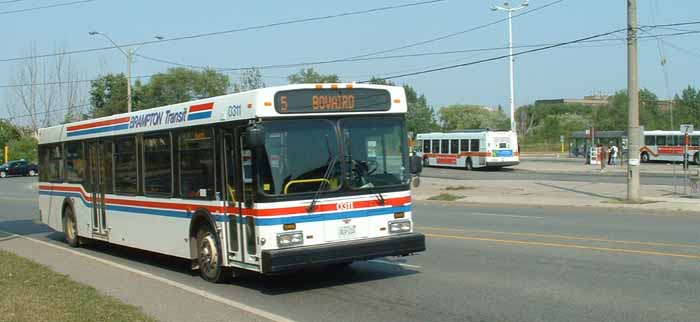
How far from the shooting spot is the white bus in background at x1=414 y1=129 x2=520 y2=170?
5128cm

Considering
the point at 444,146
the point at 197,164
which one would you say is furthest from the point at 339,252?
the point at 444,146

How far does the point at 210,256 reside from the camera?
420 inches

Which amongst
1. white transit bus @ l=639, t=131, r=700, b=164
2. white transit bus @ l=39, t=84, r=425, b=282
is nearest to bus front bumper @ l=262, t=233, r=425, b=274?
white transit bus @ l=39, t=84, r=425, b=282

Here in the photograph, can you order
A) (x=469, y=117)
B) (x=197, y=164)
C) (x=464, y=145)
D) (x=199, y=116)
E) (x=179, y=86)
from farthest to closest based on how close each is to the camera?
(x=469, y=117)
(x=179, y=86)
(x=464, y=145)
(x=197, y=164)
(x=199, y=116)

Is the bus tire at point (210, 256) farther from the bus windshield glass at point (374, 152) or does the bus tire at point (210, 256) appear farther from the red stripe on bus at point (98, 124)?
the red stripe on bus at point (98, 124)

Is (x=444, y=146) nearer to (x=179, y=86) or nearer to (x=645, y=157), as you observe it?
(x=645, y=157)

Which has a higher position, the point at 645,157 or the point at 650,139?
the point at 650,139

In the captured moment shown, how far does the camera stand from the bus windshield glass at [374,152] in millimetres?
9805

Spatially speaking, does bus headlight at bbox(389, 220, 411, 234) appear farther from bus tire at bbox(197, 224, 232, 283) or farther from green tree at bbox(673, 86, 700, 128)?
green tree at bbox(673, 86, 700, 128)

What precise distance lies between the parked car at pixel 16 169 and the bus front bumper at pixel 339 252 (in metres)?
64.9

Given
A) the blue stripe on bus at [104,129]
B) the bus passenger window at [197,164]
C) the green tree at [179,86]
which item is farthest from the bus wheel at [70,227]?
the green tree at [179,86]

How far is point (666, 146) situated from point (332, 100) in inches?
2021

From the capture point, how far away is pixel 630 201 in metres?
23.0

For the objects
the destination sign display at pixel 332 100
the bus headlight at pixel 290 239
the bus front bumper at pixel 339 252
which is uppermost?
the destination sign display at pixel 332 100
